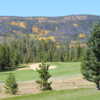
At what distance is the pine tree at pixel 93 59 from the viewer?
2873 centimetres

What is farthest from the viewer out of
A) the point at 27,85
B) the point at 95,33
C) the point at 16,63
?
the point at 16,63

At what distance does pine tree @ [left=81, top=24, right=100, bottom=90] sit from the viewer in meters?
28.7

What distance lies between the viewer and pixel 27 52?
13550cm

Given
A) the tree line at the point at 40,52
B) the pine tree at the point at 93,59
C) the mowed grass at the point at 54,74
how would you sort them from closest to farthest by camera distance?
the pine tree at the point at 93,59
the mowed grass at the point at 54,74
the tree line at the point at 40,52

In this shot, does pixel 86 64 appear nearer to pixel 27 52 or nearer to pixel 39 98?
pixel 39 98

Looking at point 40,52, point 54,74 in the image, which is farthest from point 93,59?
point 40,52

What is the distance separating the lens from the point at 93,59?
2936 cm

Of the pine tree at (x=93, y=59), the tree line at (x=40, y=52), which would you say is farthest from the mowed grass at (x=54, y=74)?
the tree line at (x=40, y=52)

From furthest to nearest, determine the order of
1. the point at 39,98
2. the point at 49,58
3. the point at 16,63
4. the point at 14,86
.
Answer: the point at 49,58
the point at 16,63
the point at 14,86
the point at 39,98

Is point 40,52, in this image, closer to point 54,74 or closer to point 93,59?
point 54,74

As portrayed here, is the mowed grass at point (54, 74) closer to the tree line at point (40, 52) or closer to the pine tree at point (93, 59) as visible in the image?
the pine tree at point (93, 59)

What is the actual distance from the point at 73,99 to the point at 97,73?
1054 cm

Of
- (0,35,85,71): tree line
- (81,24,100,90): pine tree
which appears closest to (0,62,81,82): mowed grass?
(81,24,100,90): pine tree

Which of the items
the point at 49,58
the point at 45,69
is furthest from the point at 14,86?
the point at 49,58
